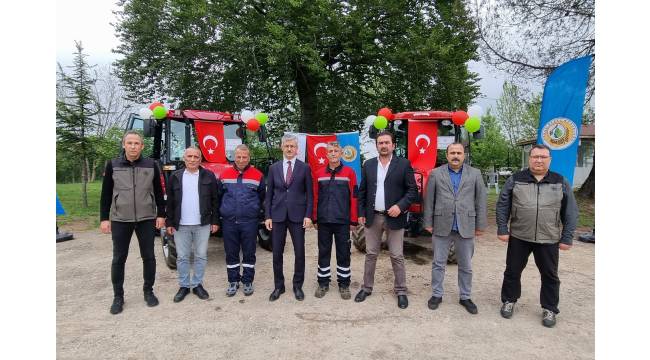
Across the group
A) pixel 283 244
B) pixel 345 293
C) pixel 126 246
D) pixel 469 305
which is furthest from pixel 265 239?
pixel 469 305

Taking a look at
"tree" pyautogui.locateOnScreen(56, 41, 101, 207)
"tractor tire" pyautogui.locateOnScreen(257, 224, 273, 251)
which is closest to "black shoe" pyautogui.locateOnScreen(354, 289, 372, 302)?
"tractor tire" pyautogui.locateOnScreen(257, 224, 273, 251)

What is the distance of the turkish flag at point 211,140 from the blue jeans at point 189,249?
1.83 meters

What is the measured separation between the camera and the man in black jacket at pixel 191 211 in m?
3.80

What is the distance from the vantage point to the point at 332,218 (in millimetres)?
3779

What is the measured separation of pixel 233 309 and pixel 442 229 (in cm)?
232

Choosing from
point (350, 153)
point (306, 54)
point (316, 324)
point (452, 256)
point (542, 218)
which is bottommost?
point (316, 324)

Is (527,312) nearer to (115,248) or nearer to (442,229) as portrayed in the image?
(442,229)

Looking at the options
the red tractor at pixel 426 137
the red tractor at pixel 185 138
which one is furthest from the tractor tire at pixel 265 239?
the red tractor at pixel 426 137

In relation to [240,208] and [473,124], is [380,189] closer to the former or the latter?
[240,208]

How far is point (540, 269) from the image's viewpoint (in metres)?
3.40

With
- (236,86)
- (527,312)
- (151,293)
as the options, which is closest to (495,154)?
(236,86)

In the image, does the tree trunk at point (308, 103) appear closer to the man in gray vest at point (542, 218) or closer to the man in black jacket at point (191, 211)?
the man in black jacket at point (191, 211)

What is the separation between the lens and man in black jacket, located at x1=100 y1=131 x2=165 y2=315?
3.51 metres

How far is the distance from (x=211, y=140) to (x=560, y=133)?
5.51 metres
